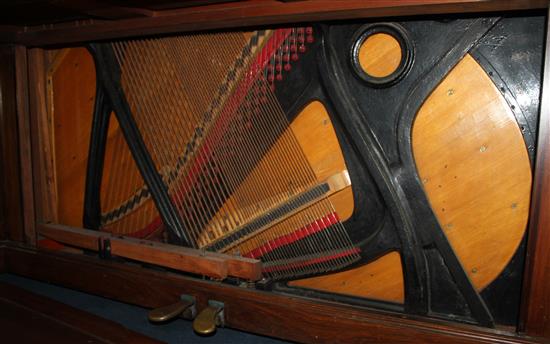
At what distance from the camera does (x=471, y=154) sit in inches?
60.3

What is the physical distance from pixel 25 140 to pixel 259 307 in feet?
5.84

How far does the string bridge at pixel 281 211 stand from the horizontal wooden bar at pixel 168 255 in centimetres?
7

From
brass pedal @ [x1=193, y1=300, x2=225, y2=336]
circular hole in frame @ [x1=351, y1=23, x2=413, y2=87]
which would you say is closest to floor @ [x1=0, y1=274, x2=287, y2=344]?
brass pedal @ [x1=193, y1=300, x2=225, y2=336]

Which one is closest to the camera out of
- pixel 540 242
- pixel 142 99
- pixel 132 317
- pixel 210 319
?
pixel 540 242

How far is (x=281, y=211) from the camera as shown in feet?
5.82

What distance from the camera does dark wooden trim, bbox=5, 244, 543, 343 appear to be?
4.99 feet

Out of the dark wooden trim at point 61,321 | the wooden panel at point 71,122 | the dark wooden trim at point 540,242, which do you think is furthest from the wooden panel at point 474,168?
the wooden panel at point 71,122

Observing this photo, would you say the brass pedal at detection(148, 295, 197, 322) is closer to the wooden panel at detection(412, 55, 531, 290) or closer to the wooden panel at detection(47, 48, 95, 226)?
the wooden panel at detection(47, 48, 95, 226)

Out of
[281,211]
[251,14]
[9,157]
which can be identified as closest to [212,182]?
[281,211]

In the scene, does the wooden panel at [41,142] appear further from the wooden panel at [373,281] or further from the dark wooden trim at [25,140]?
the wooden panel at [373,281]

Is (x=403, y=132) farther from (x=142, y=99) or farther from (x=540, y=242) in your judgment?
(x=142, y=99)

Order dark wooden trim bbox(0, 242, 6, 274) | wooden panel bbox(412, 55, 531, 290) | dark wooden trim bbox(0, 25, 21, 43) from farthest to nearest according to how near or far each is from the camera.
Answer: dark wooden trim bbox(0, 242, 6, 274)
dark wooden trim bbox(0, 25, 21, 43)
wooden panel bbox(412, 55, 531, 290)

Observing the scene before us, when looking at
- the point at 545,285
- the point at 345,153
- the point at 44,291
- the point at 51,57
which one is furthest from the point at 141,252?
the point at 545,285

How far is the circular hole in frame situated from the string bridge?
0.42 m
